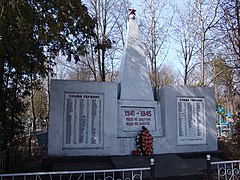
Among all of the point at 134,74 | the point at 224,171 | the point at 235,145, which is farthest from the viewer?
the point at 134,74

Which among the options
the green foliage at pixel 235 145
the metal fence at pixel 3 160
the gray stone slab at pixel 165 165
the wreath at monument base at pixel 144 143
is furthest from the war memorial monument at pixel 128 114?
the metal fence at pixel 3 160

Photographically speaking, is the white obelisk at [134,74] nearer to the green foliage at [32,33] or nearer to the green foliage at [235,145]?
the green foliage at [32,33]

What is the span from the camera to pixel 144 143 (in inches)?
269

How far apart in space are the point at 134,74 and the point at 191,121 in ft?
8.71

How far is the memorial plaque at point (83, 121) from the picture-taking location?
6.71m

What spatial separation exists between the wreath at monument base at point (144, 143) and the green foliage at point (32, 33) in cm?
320

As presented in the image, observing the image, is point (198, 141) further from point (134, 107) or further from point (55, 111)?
point (55, 111)

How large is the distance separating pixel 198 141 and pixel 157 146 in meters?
1.64

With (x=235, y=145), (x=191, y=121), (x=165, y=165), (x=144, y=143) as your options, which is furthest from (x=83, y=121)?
(x=235, y=145)

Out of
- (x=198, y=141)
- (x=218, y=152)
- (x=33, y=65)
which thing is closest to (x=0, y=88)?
(x=33, y=65)

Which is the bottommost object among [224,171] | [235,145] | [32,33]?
[224,171]

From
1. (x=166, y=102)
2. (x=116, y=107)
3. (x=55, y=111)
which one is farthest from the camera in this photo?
(x=166, y=102)

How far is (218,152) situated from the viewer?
7.75m

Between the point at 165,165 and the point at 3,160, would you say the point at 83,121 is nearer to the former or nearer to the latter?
the point at 3,160
